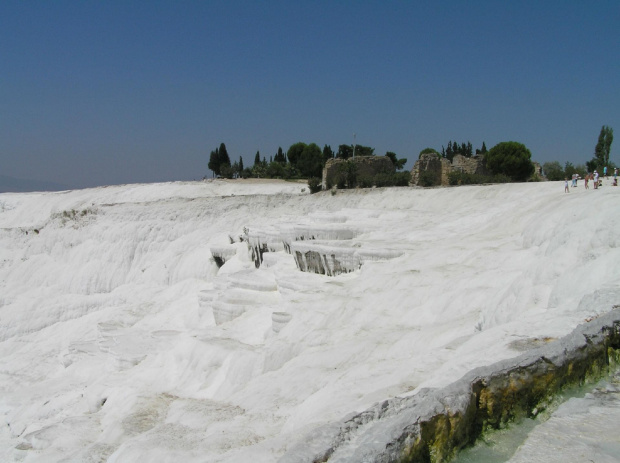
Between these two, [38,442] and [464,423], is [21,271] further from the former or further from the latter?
[464,423]

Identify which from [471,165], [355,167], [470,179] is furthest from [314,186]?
[471,165]

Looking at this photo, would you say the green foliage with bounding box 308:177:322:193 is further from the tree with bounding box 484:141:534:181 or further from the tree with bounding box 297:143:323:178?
the tree with bounding box 297:143:323:178

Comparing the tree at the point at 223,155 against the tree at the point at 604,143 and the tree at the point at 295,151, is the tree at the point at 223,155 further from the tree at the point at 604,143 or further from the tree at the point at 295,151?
the tree at the point at 604,143

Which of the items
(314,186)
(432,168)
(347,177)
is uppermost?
(432,168)

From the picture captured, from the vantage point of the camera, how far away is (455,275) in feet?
27.3

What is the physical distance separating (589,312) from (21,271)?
2350 centimetres

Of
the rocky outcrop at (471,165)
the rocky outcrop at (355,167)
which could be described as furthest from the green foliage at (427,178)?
the rocky outcrop at (471,165)

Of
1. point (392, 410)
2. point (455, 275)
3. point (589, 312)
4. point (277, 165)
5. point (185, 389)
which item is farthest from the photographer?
point (277, 165)

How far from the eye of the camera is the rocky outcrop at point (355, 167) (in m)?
26.0

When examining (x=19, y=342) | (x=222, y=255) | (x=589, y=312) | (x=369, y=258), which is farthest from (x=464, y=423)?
(x=19, y=342)

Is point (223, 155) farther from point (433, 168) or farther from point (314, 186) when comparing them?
point (433, 168)

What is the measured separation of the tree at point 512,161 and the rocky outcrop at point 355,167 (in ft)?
20.0

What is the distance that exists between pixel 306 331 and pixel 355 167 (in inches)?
741

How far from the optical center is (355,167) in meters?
26.1
